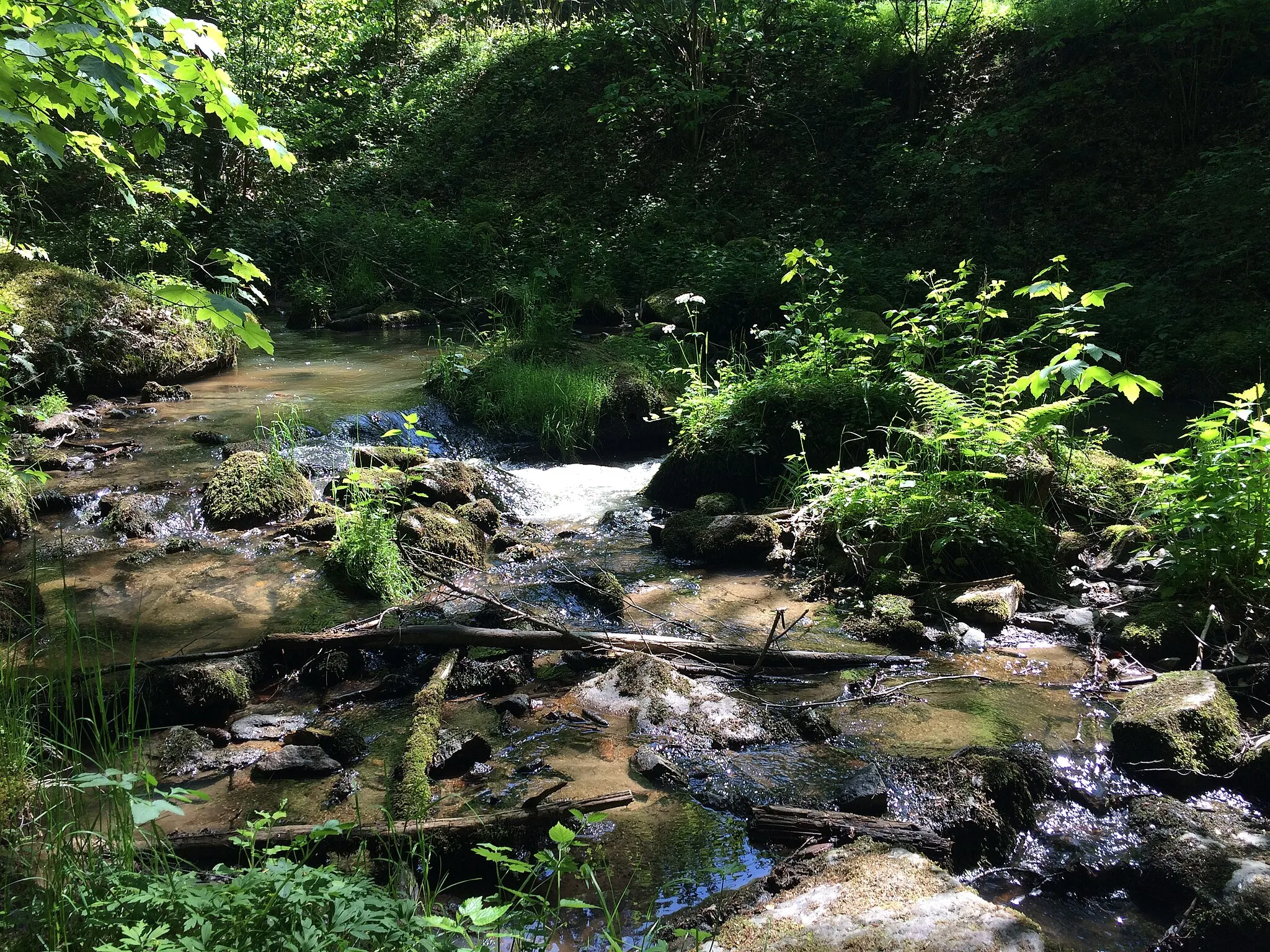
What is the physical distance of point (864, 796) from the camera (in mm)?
3521

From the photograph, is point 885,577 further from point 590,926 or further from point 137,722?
point 137,722

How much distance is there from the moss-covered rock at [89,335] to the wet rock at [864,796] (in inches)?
324

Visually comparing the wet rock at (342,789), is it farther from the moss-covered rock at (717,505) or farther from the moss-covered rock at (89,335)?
the moss-covered rock at (89,335)

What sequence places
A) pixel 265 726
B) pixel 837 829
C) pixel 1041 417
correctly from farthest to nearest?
pixel 1041 417, pixel 265 726, pixel 837 829

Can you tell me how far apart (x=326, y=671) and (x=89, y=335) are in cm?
682

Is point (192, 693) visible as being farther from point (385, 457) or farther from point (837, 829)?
point (385, 457)

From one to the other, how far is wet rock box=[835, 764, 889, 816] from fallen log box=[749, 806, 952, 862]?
9 centimetres

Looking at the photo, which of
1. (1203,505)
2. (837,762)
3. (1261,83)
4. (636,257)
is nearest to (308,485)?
(837,762)

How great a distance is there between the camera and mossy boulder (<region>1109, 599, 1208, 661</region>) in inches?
190

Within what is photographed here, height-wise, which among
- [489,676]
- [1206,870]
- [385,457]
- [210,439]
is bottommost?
[1206,870]

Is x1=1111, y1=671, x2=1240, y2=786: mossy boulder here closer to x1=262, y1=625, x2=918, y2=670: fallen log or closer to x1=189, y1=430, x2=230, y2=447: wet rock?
x1=262, y1=625, x2=918, y2=670: fallen log

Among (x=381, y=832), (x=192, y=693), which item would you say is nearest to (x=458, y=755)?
(x=381, y=832)

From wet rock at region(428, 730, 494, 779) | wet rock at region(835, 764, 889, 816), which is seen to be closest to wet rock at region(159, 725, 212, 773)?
wet rock at region(428, 730, 494, 779)

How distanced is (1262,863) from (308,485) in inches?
269
